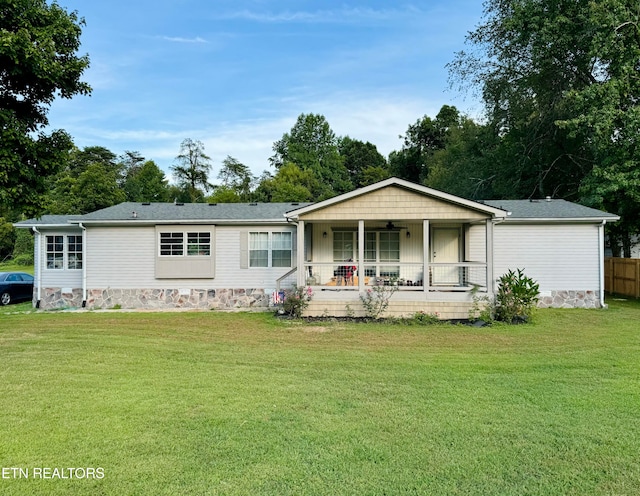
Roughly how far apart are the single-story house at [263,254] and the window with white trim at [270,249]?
31 mm

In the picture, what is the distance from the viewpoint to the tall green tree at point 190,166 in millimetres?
38625

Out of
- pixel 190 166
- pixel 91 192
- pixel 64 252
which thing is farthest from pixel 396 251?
pixel 190 166

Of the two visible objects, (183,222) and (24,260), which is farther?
(24,260)

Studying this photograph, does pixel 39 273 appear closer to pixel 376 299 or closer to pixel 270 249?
pixel 270 249

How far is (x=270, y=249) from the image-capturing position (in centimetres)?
1275

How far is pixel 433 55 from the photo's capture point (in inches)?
744

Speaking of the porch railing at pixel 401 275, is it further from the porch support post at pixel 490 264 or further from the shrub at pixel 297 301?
the porch support post at pixel 490 264

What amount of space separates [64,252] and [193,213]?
426 centimetres

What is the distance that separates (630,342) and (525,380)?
3.73m

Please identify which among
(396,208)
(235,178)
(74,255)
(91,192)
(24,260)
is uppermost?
(235,178)

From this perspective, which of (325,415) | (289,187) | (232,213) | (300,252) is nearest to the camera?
(325,415)

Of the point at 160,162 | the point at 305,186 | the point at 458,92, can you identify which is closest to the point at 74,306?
the point at 458,92

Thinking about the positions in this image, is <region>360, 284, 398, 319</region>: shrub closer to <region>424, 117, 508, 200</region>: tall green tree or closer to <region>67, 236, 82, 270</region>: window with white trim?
<region>67, 236, 82, 270</region>: window with white trim

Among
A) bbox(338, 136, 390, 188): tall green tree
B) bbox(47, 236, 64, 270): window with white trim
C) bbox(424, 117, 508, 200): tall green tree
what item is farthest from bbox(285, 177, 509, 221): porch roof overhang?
bbox(338, 136, 390, 188): tall green tree
